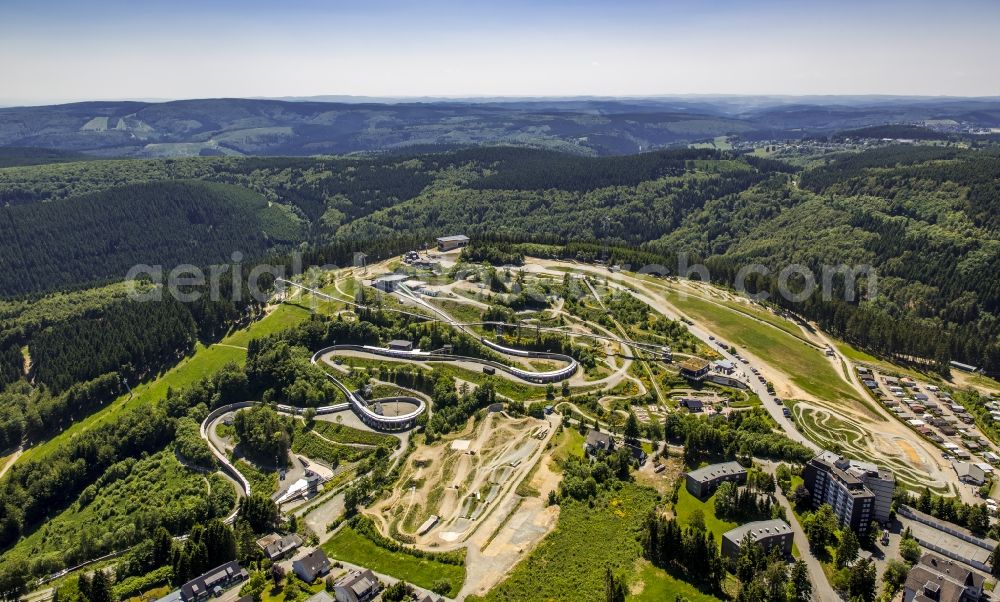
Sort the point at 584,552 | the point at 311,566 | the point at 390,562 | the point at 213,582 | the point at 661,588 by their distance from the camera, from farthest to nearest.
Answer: the point at 390,562, the point at 584,552, the point at 311,566, the point at 213,582, the point at 661,588

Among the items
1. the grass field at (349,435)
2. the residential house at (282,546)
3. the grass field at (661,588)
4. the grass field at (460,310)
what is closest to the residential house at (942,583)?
the grass field at (661,588)

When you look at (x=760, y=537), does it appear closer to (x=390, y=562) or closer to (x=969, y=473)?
(x=390, y=562)

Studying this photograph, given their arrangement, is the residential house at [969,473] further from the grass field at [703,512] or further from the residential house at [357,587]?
the residential house at [357,587]

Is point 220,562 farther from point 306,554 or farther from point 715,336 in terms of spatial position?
point 715,336

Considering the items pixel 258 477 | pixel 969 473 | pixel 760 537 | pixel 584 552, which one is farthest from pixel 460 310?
pixel 969 473

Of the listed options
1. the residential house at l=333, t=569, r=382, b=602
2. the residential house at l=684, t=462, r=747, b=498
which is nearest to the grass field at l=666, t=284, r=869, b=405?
the residential house at l=684, t=462, r=747, b=498

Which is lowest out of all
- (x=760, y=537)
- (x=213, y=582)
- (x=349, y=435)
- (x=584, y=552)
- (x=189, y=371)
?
(x=189, y=371)

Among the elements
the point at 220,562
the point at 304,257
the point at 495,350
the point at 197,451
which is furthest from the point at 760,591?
the point at 304,257

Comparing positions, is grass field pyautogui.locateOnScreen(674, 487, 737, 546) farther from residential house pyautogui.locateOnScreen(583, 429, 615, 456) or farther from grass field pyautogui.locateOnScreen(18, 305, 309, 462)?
grass field pyautogui.locateOnScreen(18, 305, 309, 462)
